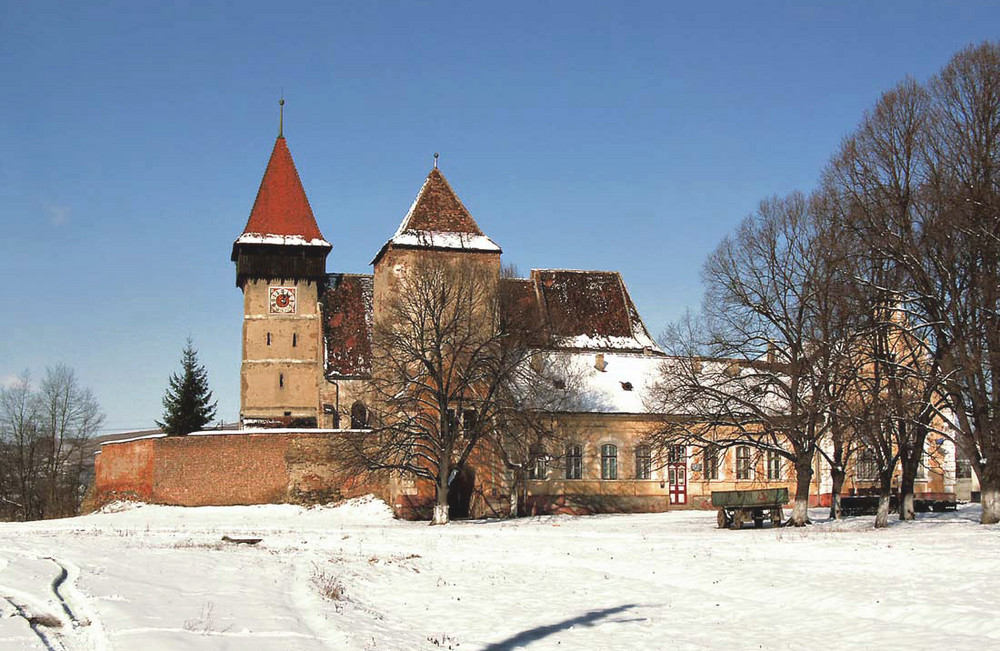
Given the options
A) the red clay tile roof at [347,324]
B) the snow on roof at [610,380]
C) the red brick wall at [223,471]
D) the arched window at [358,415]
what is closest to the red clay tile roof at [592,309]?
the snow on roof at [610,380]

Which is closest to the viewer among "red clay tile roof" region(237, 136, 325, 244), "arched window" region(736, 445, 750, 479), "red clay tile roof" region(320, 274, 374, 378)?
"arched window" region(736, 445, 750, 479)

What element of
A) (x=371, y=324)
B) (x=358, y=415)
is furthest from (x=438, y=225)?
(x=358, y=415)

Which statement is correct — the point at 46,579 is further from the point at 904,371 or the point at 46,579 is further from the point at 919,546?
the point at 904,371

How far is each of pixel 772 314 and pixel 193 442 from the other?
76.3ft

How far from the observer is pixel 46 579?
565 inches

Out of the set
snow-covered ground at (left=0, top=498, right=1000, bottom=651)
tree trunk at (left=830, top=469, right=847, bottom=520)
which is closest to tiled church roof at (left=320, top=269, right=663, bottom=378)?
tree trunk at (left=830, top=469, right=847, bottom=520)

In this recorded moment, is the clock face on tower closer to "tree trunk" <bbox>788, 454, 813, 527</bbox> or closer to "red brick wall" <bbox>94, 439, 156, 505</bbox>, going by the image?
"red brick wall" <bbox>94, 439, 156, 505</bbox>

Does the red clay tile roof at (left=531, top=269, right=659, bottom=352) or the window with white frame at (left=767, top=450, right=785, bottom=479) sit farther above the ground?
the red clay tile roof at (left=531, top=269, right=659, bottom=352)

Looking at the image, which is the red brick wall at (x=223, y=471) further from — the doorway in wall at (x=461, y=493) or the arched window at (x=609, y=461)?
the arched window at (x=609, y=461)

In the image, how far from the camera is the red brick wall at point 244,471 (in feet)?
134

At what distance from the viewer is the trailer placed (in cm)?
3017

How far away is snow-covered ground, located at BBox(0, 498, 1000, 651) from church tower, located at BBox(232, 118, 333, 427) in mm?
22122

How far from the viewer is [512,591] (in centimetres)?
1897

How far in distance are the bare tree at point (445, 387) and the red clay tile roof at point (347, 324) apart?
32.6ft
